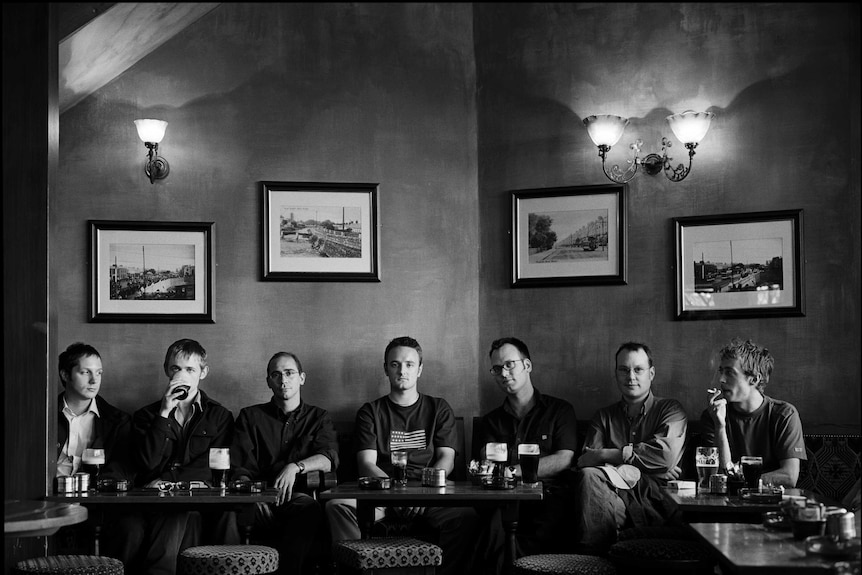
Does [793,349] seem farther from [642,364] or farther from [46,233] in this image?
[46,233]

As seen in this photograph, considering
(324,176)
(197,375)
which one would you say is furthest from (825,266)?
(197,375)

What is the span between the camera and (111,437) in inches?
214

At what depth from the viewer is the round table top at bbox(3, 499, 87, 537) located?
10.5 ft

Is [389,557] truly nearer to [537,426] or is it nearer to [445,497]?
[445,497]

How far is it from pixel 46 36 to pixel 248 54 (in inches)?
91.4

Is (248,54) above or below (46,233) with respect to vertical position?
above

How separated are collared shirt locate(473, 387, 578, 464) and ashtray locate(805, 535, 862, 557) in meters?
2.66

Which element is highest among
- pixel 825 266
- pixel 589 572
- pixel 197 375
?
pixel 825 266

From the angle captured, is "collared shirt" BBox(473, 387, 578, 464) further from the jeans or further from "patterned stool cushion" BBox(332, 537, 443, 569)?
"patterned stool cushion" BBox(332, 537, 443, 569)

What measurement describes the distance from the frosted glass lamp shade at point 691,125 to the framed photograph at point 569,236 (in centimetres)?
49

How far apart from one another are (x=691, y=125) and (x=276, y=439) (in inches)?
117

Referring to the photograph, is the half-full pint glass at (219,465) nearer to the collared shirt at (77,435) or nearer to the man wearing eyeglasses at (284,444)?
the man wearing eyeglasses at (284,444)

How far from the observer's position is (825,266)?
5.62 m

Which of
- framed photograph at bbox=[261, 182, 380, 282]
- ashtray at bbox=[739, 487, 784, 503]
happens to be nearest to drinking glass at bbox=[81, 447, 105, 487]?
framed photograph at bbox=[261, 182, 380, 282]
